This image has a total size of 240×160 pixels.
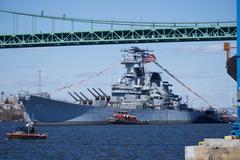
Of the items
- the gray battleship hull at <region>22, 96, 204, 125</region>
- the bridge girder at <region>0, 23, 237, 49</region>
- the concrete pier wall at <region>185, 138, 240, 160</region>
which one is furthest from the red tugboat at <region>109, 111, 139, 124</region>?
the concrete pier wall at <region>185, 138, 240, 160</region>

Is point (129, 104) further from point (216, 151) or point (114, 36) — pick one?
point (216, 151)

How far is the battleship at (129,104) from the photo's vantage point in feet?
366

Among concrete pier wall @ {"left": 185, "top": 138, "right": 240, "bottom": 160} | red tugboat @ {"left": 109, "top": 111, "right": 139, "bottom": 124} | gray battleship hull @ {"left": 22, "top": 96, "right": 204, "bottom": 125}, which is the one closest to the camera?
concrete pier wall @ {"left": 185, "top": 138, "right": 240, "bottom": 160}

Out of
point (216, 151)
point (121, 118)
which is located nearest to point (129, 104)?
point (121, 118)

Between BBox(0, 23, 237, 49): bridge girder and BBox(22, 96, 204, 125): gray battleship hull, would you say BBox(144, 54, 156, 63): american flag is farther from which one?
BBox(0, 23, 237, 49): bridge girder

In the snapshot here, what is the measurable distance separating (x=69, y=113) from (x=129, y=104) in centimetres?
1461

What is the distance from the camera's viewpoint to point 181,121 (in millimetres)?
132500

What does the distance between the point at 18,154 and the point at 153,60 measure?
287 ft

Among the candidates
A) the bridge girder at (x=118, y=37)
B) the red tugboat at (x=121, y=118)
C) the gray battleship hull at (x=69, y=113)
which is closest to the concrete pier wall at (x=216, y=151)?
the bridge girder at (x=118, y=37)

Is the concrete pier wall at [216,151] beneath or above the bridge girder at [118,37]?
beneath

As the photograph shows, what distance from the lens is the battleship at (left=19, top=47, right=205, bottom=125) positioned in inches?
4397

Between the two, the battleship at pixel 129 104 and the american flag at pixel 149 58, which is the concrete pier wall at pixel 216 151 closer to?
the battleship at pixel 129 104

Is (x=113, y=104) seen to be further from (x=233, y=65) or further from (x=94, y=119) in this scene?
(x=233, y=65)

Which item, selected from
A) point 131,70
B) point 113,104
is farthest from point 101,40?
point 131,70
